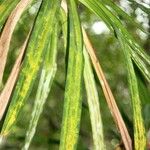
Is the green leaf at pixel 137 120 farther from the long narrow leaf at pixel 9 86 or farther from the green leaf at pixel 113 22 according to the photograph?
the long narrow leaf at pixel 9 86

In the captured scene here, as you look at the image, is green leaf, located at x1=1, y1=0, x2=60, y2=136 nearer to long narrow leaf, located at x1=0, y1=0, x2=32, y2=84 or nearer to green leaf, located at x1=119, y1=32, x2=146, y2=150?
long narrow leaf, located at x1=0, y1=0, x2=32, y2=84

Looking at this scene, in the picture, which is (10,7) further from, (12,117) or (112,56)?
(112,56)

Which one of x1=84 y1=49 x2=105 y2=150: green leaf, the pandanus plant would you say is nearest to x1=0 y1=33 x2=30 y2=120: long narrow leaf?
the pandanus plant

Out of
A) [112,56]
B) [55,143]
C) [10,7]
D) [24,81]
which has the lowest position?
[55,143]

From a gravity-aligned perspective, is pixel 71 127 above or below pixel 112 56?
below

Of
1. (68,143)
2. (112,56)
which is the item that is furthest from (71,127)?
(112,56)

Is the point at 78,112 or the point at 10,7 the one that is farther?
the point at 10,7

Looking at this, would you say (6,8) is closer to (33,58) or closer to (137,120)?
(33,58)

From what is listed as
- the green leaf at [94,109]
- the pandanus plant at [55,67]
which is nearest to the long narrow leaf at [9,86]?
the pandanus plant at [55,67]

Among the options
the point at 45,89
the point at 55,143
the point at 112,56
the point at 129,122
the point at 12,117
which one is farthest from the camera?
the point at 112,56
